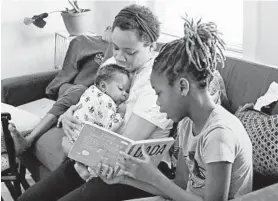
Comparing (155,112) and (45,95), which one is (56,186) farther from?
(45,95)

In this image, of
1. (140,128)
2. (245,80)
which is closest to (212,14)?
(245,80)

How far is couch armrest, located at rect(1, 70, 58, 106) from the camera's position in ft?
9.57

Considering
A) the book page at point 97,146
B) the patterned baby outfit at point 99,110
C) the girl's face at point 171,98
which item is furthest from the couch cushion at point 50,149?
the girl's face at point 171,98

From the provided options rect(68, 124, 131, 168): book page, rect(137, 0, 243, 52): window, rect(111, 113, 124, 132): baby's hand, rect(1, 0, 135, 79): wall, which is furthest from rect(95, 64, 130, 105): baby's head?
rect(1, 0, 135, 79): wall

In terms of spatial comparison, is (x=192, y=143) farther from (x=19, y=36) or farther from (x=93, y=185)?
(x=19, y=36)

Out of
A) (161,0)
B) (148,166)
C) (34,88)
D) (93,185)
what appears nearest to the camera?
(148,166)

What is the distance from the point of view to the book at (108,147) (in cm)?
164

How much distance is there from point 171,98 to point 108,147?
1.02 feet

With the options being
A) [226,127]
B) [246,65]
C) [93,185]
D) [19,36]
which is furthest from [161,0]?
[226,127]

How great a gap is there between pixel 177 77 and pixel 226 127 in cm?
21

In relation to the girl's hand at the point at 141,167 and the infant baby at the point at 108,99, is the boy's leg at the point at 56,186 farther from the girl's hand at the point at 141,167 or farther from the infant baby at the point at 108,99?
the girl's hand at the point at 141,167

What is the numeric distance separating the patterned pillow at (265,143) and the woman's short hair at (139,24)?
0.53m

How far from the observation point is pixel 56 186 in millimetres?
2070

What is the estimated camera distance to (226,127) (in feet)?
4.83
